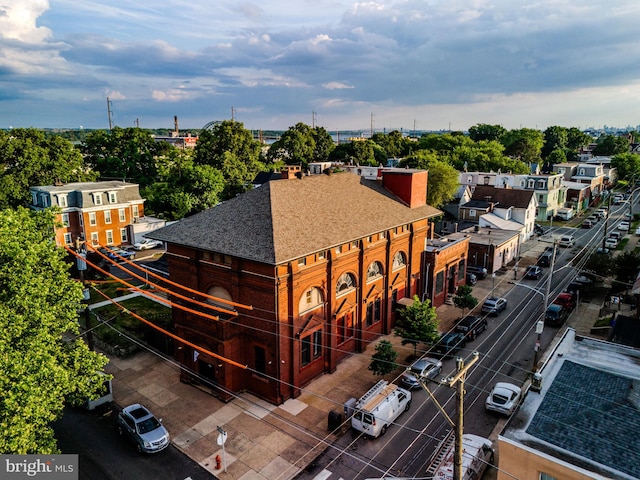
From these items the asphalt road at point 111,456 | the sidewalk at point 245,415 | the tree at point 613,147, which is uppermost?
the tree at point 613,147

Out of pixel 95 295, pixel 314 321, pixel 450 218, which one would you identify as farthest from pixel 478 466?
pixel 450 218

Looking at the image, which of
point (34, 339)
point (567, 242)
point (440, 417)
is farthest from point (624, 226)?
point (34, 339)

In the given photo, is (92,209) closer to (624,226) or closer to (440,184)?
(440,184)

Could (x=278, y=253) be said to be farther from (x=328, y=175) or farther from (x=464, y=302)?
(x=464, y=302)

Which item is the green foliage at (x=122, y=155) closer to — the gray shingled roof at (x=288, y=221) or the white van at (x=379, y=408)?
the gray shingled roof at (x=288, y=221)

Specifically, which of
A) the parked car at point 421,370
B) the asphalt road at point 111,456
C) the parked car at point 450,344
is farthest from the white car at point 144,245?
the parked car at point 421,370

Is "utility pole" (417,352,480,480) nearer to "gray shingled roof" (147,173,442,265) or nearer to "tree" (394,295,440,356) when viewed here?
"gray shingled roof" (147,173,442,265)

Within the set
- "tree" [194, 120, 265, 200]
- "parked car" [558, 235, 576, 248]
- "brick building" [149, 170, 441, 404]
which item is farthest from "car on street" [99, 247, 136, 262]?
"parked car" [558, 235, 576, 248]
